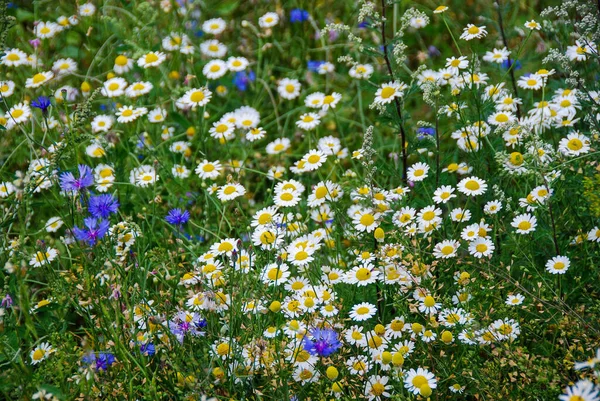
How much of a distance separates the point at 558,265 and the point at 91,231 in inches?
48.8

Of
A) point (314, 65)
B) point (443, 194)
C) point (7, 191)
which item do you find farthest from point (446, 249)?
point (314, 65)

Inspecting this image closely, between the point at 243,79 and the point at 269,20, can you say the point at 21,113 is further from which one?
the point at 269,20

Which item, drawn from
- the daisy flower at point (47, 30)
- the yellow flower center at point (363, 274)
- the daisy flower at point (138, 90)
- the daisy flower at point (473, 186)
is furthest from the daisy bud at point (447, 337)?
the daisy flower at point (47, 30)

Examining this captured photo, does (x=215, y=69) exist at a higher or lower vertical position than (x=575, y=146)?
higher

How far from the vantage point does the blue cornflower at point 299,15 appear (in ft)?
12.9

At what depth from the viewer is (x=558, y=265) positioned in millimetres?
2045

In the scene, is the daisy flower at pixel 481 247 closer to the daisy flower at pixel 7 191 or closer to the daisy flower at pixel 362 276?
the daisy flower at pixel 362 276

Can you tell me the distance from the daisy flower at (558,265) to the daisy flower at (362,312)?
0.49 m

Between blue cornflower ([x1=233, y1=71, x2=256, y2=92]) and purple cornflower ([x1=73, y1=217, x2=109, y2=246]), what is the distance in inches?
69.0

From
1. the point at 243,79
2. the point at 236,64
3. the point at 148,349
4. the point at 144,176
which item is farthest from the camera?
the point at 243,79

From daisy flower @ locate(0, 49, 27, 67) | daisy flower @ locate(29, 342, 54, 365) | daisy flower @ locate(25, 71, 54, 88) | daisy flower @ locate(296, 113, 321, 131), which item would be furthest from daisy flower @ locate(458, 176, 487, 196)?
daisy flower @ locate(0, 49, 27, 67)

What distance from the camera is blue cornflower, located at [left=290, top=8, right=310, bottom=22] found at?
12.9 ft

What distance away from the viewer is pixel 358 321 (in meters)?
2.08

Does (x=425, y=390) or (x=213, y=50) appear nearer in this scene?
(x=425, y=390)
